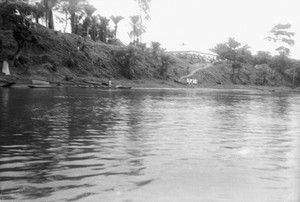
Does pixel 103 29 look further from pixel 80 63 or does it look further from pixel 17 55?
pixel 17 55

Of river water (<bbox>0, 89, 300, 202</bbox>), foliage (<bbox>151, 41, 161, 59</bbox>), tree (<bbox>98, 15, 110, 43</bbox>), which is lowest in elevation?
river water (<bbox>0, 89, 300, 202</bbox>)

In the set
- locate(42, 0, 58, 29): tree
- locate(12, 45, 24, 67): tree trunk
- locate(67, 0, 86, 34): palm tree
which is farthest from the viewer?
locate(67, 0, 86, 34): palm tree

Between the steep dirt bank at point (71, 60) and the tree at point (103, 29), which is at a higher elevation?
the tree at point (103, 29)

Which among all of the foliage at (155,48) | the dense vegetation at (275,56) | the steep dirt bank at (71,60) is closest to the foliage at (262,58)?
the dense vegetation at (275,56)

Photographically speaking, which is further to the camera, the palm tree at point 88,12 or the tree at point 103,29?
the tree at point 103,29

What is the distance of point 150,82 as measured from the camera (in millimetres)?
56688

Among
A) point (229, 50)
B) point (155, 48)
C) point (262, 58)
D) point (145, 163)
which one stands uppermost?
point (229, 50)

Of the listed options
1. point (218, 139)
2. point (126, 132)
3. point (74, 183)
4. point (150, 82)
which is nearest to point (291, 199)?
point (74, 183)

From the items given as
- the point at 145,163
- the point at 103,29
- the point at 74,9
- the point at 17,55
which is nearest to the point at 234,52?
the point at 103,29

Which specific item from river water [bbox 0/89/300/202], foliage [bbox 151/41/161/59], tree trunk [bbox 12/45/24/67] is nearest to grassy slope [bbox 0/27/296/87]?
tree trunk [bbox 12/45/24/67]

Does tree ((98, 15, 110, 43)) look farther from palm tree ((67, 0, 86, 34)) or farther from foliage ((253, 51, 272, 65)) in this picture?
foliage ((253, 51, 272, 65))

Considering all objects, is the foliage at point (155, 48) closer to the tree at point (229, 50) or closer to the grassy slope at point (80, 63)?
the grassy slope at point (80, 63)

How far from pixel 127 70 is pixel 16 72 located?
20.3 m

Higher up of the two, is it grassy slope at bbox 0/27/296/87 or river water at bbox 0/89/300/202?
grassy slope at bbox 0/27/296/87
